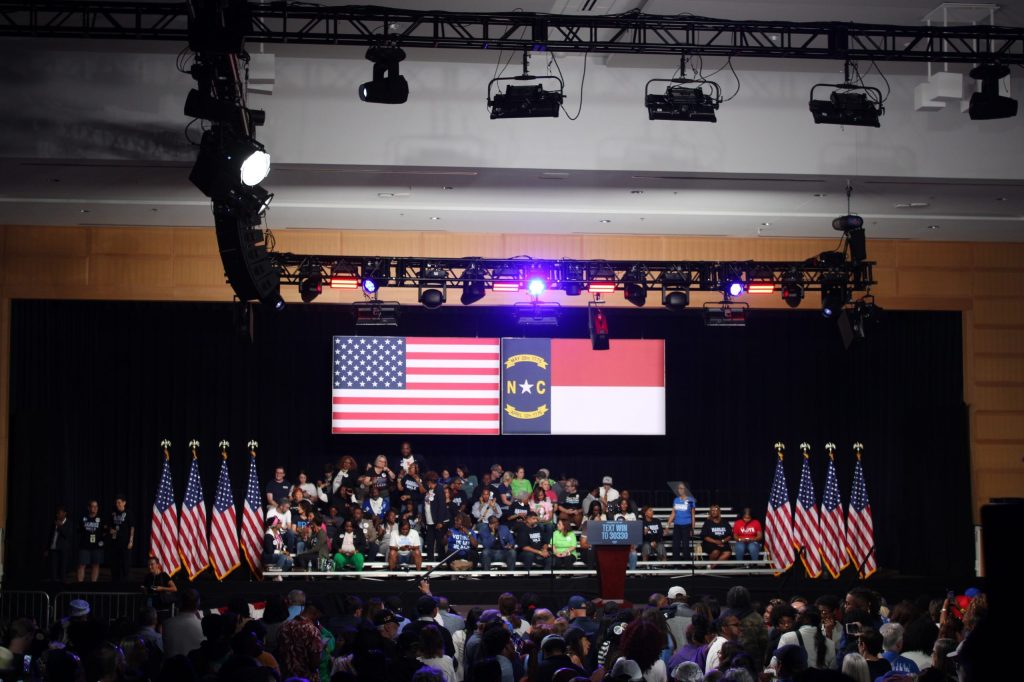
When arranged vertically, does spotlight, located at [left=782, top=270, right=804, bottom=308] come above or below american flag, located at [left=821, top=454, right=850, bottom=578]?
above

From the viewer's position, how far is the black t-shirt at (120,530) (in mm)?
18469

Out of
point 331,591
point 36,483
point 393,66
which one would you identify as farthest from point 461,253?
point 393,66

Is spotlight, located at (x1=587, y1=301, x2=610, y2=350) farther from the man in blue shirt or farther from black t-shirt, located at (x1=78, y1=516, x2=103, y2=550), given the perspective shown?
black t-shirt, located at (x1=78, y1=516, x2=103, y2=550)

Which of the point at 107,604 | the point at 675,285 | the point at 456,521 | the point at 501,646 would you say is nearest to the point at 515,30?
the point at 501,646

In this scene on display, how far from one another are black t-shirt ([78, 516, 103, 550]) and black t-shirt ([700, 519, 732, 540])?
9686mm

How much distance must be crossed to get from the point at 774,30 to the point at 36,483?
13.7 metres

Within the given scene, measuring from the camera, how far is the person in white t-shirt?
18297 millimetres

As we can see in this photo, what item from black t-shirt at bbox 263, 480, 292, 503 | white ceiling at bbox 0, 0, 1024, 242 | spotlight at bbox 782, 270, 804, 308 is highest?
white ceiling at bbox 0, 0, 1024, 242

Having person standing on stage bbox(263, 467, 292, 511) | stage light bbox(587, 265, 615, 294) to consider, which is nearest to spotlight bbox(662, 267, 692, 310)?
stage light bbox(587, 265, 615, 294)

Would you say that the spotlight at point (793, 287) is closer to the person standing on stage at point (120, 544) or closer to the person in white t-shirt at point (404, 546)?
the person in white t-shirt at point (404, 546)

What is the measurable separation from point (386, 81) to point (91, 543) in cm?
1119

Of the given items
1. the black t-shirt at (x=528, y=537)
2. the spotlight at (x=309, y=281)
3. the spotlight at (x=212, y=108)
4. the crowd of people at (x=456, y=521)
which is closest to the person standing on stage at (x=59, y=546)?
the crowd of people at (x=456, y=521)

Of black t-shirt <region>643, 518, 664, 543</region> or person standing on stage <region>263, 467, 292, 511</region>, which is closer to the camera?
person standing on stage <region>263, 467, 292, 511</region>

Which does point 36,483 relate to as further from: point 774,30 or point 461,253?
point 774,30
